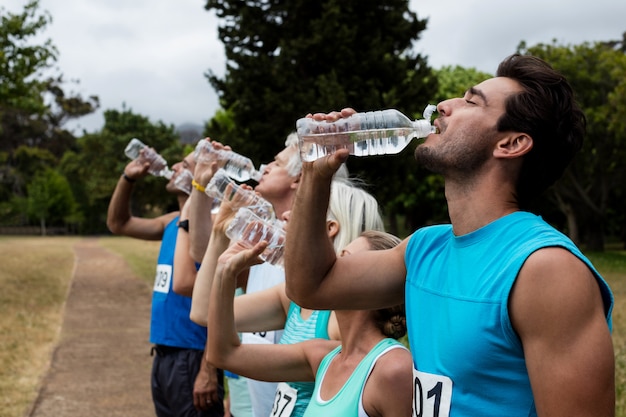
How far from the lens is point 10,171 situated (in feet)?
234

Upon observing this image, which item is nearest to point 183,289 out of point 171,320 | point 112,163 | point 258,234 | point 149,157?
point 171,320

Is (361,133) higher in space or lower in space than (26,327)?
higher

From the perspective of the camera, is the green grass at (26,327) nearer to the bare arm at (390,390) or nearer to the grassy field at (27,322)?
the grassy field at (27,322)

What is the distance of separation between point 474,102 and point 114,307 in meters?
14.1

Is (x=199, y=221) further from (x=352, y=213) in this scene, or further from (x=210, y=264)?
(x=352, y=213)

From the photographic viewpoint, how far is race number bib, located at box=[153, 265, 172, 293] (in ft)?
14.6

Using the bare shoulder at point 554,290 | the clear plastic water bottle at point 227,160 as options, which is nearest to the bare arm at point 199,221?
the clear plastic water bottle at point 227,160

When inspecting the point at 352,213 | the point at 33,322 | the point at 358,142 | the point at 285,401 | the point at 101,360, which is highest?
the point at 358,142

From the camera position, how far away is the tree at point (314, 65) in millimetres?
18328

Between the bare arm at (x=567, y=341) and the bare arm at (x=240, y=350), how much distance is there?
3.78 feet

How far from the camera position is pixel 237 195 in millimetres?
3273

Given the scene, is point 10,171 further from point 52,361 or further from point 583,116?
point 583,116

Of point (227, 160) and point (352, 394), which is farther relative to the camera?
point (227, 160)

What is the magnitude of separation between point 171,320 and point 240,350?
5.99ft
